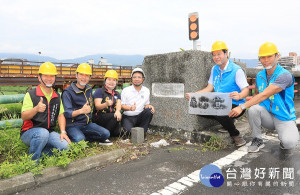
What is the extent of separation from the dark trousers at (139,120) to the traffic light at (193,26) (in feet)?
9.67

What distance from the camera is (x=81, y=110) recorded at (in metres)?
3.61

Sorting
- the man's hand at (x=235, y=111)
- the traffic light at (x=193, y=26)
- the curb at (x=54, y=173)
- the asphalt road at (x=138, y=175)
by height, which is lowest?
the asphalt road at (x=138, y=175)

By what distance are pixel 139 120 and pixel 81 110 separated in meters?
1.32

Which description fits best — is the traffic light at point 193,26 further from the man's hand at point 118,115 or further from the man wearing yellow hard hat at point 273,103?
the man's hand at point 118,115

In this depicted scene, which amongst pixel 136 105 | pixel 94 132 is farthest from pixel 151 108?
pixel 94 132

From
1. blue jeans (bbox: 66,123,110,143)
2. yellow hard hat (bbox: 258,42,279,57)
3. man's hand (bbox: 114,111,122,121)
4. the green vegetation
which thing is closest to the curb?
the green vegetation

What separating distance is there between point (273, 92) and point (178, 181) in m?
1.87

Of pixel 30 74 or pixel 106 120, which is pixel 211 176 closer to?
pixel 106 120

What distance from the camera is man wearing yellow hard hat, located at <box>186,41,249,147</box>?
3.68 metres

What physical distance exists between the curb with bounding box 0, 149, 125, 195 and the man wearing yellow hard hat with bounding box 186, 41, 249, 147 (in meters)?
1.71

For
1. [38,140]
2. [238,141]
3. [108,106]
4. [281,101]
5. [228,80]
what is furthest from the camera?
[108,106]

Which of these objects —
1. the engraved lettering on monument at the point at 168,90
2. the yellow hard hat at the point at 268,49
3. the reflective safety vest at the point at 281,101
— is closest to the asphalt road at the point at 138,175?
the reflective safety vest at the point at 281,101

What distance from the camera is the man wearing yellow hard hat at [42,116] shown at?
298 centimetres

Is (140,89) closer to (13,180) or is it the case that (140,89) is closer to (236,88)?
(236,88)
